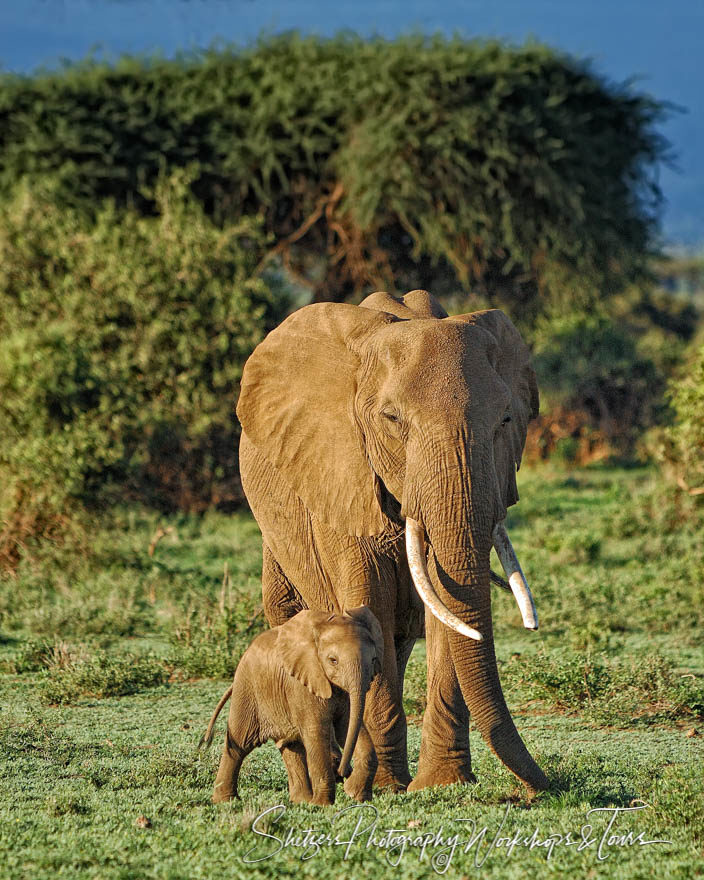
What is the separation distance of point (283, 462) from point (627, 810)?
7.90ft

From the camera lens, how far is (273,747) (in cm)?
720

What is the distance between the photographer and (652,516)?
45.5ft

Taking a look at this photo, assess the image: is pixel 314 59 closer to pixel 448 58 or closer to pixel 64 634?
pixel 448 58

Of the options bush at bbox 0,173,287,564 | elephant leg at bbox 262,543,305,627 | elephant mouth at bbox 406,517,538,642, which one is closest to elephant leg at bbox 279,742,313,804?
elephant mouth at bbox 406,517,538,642

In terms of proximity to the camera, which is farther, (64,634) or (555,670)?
(64,634)

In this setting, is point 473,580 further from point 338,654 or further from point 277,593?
point 277,593

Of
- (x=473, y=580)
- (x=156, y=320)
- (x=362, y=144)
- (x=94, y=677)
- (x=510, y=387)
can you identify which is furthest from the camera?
(x=362, y=144)

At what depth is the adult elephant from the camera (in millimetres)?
5309

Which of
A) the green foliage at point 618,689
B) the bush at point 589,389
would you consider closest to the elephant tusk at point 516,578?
the green foliage at point 618,689

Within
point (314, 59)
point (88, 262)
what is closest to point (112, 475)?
point (88, 262)

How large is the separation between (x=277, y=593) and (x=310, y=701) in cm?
203

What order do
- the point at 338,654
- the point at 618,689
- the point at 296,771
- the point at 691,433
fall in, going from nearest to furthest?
the point at 338,654
the point at 296,771
the point at 618,689
the point at 691,433

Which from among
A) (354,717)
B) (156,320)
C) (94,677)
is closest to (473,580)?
(354,717)

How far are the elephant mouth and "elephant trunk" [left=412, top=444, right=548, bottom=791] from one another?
0.19ft
